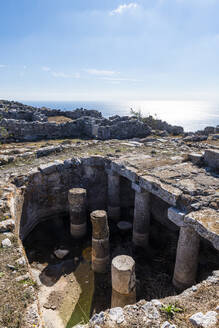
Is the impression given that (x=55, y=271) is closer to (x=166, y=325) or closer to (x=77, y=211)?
(x=77, y=211)

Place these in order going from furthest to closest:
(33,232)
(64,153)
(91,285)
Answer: (64,153)
(33,232)
(91,285)

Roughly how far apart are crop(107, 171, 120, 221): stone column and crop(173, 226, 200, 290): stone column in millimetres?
5239

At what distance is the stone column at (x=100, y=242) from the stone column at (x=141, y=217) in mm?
1803

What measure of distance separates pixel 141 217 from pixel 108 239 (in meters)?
1.90

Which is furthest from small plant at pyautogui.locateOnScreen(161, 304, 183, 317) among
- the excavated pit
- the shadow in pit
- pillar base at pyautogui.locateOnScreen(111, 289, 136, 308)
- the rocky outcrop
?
the rocky outcrop

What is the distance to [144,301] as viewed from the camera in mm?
4477

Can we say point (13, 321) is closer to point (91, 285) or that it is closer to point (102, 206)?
Result: point (91, 285)

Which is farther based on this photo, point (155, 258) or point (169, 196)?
point (155, 258)

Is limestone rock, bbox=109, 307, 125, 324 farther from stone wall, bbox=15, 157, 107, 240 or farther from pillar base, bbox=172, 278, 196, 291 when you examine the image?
stone wall, bbox=15, 157, 107, 240

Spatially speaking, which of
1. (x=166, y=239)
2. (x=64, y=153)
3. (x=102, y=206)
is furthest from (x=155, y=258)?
(x=64, y=153)

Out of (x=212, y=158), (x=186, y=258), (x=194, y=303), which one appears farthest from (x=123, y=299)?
(x=212, y=158)

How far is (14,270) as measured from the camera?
553cm

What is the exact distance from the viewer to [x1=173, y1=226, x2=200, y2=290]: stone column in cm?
684

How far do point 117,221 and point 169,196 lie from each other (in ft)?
18.2
